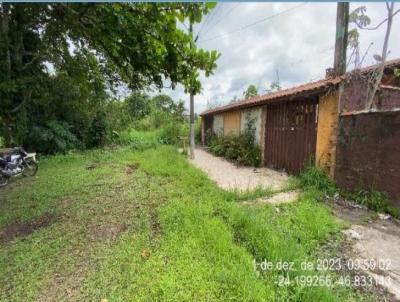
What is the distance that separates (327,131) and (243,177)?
2.65 m

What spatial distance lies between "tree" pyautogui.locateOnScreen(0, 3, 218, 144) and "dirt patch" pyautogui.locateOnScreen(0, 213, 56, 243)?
2.90 metres

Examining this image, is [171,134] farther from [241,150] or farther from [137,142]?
[241,150]

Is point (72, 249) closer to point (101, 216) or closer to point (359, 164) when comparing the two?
point (101, 216)

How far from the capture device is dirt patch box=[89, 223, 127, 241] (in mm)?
3805

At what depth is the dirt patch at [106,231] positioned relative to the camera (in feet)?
12.5

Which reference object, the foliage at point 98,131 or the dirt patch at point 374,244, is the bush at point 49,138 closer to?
the foliage at point 98,131

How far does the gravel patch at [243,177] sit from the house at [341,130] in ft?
2.03

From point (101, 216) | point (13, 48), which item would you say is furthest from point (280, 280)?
point (13, 48)

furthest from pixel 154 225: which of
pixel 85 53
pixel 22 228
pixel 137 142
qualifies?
pixel 137 142

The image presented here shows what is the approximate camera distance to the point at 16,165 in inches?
304

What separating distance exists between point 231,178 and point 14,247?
210 inches

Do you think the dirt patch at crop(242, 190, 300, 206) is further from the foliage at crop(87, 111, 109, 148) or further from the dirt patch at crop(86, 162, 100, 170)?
the foliage at crop(87, 111, 109, 148)

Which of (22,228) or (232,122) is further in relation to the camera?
(232,122)

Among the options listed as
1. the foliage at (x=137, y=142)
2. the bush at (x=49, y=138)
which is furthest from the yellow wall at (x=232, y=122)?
the bush at (x=49, y=138)
